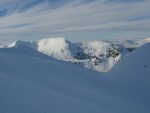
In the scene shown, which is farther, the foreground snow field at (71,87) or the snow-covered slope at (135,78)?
the snow-covered slope at (135,78)

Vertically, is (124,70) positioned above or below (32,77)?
below

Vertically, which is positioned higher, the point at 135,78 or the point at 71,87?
the point at 71,87

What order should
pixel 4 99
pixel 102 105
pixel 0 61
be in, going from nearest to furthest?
pixel 4 99, pixel 102 105, pixel 0 61

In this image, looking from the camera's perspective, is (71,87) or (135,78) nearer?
(71,87)

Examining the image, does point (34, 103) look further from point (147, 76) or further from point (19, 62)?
point (147, 76)

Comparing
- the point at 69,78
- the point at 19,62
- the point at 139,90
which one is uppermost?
the point at 19,62

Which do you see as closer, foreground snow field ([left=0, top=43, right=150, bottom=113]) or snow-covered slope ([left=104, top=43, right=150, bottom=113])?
foreground snow field ([left=0, top=43, right=150, bottom=113])

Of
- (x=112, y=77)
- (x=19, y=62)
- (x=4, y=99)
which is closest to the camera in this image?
(x=4, y=99)

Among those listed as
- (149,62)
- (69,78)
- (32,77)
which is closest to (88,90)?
(69,78)
